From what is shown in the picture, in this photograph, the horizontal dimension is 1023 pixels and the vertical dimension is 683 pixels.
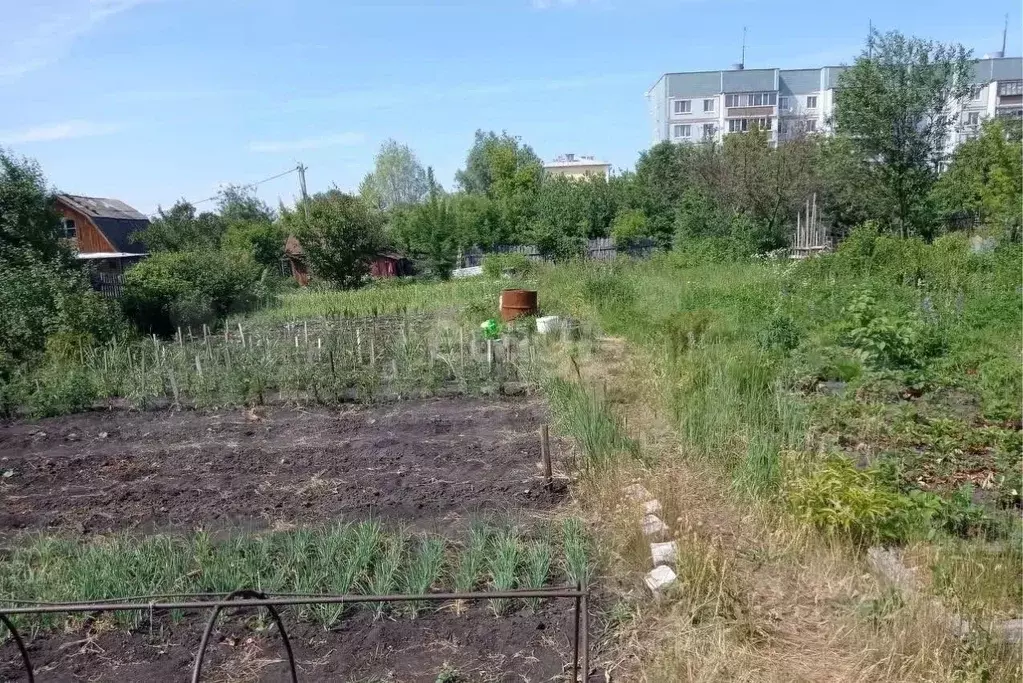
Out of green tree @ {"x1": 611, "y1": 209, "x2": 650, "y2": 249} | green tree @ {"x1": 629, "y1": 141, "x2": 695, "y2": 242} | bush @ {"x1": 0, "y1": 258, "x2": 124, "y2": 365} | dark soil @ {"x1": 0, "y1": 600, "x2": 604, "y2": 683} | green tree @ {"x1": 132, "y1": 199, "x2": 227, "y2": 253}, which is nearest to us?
dark soil @ {"x1": 0, "y1": 600, "x2": 604, "y2": 683}

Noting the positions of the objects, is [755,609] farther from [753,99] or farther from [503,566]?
[753,99]

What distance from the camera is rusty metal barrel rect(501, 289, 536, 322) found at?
10625 millimetres

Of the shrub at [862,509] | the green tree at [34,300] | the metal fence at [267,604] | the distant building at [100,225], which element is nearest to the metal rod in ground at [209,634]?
the metal fence at [267,604]

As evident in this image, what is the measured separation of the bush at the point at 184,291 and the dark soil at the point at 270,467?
6.48 metres

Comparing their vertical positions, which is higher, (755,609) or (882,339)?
(882,339)

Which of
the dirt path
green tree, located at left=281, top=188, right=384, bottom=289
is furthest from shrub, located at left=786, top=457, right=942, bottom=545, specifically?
green tree, located at left=281, top=188, right=384, bottom=289

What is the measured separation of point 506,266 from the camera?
1730 centimetres

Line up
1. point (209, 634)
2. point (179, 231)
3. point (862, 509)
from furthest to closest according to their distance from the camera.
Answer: point (179, 231), point (862, 509), point (209, 634)

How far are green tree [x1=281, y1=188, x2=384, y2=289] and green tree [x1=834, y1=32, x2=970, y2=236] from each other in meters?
12.9

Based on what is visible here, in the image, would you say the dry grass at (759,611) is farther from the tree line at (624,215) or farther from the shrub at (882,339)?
the tree line at (624,215)

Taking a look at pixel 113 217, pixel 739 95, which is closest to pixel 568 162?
pixel 739 95

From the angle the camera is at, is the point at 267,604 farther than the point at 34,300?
No

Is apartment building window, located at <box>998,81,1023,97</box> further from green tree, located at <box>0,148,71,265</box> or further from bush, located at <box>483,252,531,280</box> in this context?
green tree, located at <box>0,148,71,265</box>

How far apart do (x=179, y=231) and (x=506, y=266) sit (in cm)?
1390
